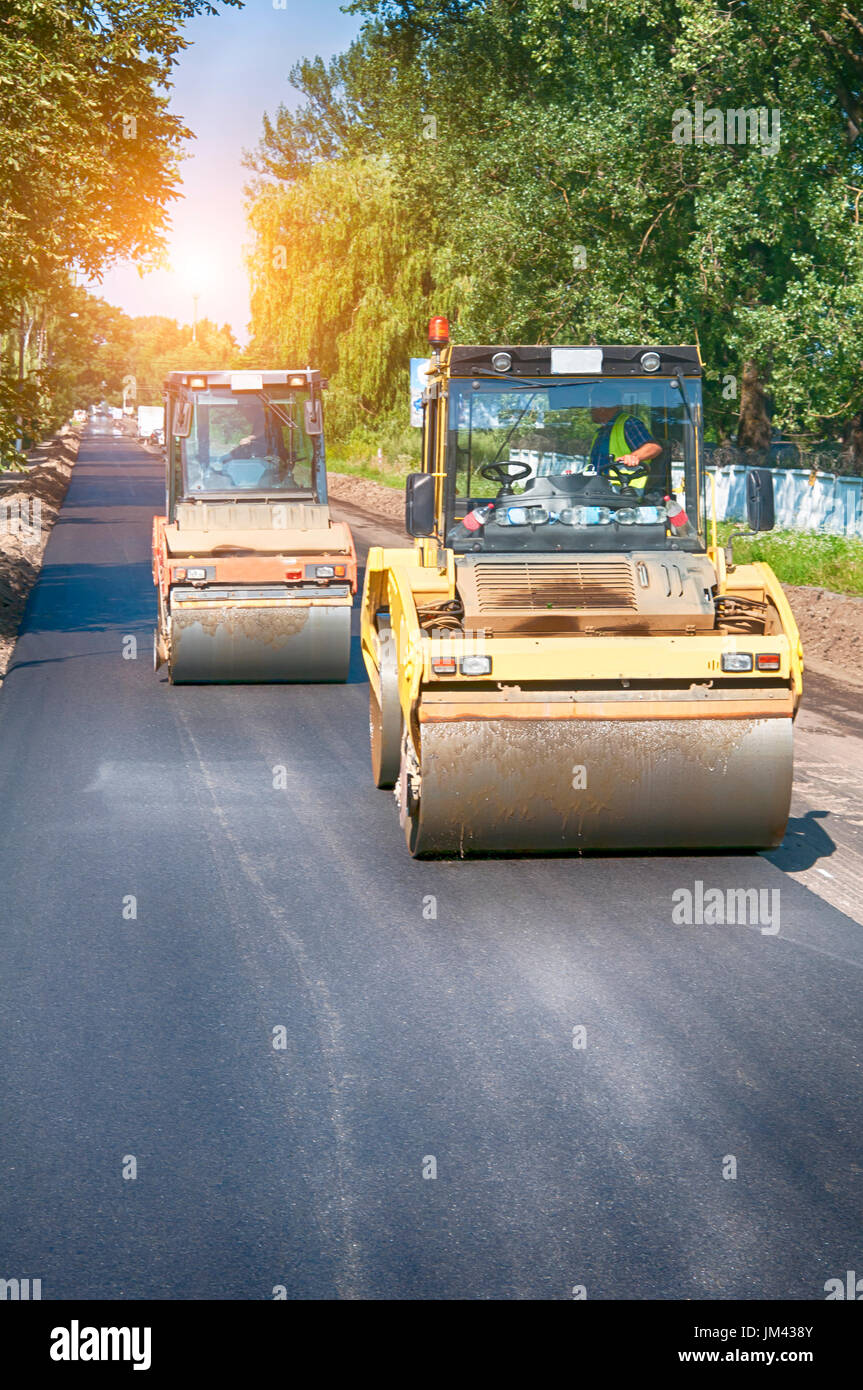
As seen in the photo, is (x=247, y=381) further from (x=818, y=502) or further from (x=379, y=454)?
(x=379, y=454)

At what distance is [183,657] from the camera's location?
44.3ft

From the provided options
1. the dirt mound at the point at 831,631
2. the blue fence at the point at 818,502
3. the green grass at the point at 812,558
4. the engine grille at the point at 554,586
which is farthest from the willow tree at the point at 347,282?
the engine grille at the point at 554,586

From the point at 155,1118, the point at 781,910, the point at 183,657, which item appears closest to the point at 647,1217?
the point at 155,1118

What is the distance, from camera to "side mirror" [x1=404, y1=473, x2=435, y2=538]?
8680mm

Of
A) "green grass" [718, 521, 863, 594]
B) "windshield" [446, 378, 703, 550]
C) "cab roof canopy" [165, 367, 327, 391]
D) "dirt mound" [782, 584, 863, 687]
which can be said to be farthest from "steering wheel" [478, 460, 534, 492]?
"green grass" [718, 521, 863, 594]

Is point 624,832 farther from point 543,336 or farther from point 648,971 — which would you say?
point 543,336

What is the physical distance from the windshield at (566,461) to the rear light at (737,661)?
1383 mm

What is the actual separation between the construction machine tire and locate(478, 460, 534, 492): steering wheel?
4.30ft

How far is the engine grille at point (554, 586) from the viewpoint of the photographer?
333 inches

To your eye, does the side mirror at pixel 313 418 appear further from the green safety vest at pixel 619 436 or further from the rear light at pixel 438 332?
the green safety vest at pixel 619 436

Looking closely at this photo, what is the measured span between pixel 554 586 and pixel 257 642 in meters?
5.48

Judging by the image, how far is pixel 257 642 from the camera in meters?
13.5

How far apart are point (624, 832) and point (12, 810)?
13.5 feet
